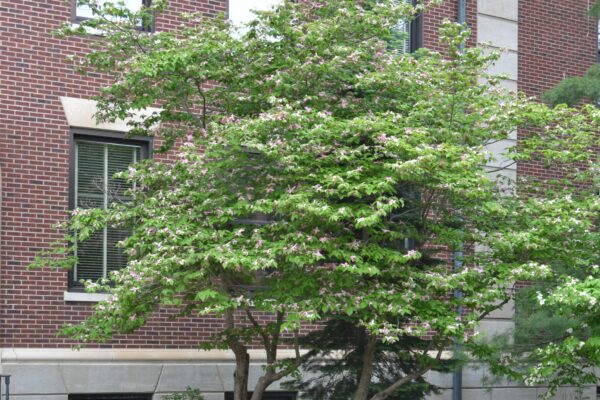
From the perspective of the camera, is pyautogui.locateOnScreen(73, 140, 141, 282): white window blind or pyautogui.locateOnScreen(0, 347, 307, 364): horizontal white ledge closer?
pyautogui.locateOnScreen(0, 347, 307, 364): horizontal white ledge

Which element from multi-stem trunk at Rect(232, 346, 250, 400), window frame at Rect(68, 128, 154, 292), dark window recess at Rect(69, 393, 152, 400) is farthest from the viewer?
window frame at Rect(68, 128, 154, 292)

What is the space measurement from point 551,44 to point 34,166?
10.8 meters

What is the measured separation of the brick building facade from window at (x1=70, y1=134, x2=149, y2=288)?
7.2 inches

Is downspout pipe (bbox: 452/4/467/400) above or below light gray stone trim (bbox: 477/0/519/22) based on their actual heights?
below

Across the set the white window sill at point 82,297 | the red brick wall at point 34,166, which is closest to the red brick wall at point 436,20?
the red brick wall at point 34,166

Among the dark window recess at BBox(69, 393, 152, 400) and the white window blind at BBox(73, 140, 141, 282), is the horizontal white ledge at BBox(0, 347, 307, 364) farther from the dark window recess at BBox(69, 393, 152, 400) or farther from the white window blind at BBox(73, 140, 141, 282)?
the white window blind at BBox(73, 140, 141, 282)

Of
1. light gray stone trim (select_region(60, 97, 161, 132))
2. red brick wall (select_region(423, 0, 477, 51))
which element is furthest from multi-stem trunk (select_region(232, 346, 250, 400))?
red brick wall (select_region(423, 0, 477, 51))

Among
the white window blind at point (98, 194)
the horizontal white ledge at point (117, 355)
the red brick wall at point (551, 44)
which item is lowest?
the horizontal white ledge at point (117, 355)

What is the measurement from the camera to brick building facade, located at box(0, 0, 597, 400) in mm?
13859

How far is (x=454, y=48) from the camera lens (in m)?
11.6

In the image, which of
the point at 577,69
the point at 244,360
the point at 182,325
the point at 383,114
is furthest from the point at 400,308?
the point at 577,69

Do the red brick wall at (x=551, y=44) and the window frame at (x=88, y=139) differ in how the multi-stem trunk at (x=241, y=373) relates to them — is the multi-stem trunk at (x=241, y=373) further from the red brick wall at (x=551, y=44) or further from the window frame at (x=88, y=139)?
the red brick wall at (x=551, y=44)

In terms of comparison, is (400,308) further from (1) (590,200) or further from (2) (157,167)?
(2) (157,167)

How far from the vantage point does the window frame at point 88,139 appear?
14.5 m
